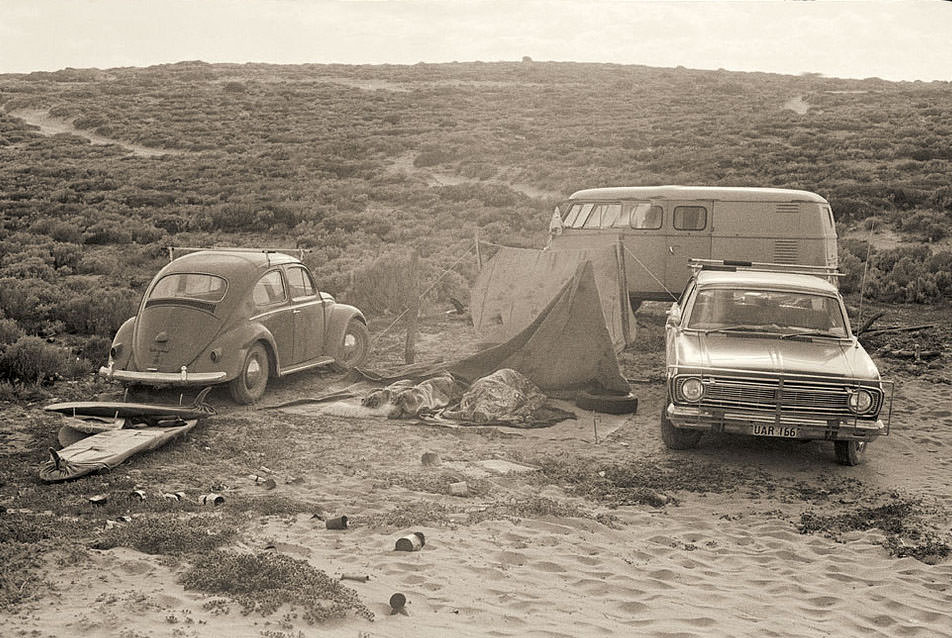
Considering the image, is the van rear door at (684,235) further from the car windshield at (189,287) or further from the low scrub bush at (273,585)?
the low scrub bush at (273,585)

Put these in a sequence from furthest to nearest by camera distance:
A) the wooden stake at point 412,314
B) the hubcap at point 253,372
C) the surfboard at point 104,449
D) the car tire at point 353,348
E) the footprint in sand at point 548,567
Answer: the wooden stake at point 412,314, the car tire at point 353,348, the hubcap at point 253,372, the surfboard at point 104,449, the footprint in sand at point 548,567

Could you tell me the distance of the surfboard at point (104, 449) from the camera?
701cm

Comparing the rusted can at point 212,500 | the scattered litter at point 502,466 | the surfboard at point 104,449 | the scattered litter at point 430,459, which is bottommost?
the scattered litter at point 502,466

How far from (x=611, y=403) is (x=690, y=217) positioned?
20.4ft

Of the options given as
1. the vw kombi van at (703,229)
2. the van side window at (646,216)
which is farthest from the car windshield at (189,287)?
the van side window at (646,216)

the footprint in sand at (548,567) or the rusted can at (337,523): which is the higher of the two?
the rusted can at (337,523)

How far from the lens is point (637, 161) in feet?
104

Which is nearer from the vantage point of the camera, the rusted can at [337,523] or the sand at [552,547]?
the sand at [552,547]

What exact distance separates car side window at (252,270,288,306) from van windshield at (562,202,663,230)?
6.41m

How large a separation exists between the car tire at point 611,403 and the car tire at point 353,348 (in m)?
3.14

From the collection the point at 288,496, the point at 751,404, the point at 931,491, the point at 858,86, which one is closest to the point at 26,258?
the point at 288,496

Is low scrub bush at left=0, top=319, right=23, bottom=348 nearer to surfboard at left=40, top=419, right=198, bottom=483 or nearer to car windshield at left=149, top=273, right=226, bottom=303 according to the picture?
car windshield at left=149, top=273, right=226, bottom=303

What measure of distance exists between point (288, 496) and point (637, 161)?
26659 mm

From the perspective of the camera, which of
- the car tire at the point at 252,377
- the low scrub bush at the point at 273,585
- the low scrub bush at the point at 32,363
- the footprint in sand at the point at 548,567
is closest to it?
the low scrub bush at the point at 273,585
